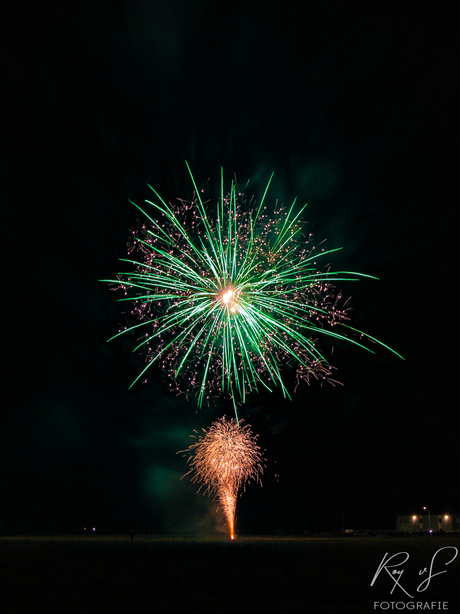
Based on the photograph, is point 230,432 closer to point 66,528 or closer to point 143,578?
point 143,578

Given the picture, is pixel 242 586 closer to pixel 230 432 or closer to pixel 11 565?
pixel 11 565

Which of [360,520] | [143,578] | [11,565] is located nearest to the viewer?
[143,578]

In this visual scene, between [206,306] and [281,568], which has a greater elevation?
[206,306]

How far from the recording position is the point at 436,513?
102 metres

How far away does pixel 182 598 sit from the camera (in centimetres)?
1458

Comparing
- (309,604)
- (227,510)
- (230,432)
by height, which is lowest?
(309,604)

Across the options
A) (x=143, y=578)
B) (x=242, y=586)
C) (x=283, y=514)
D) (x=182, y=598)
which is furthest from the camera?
(x=283, y=514)

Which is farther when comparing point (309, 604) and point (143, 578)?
point (143, 578)

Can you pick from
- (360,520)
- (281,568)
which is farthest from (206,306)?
(360,520)

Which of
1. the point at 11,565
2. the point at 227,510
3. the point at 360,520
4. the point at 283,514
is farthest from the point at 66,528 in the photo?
the point at 11,565

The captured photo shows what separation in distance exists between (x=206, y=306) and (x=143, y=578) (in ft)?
40.1

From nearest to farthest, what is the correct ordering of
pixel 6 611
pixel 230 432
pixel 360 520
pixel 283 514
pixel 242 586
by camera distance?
pixel 6 611, pixel 242 586, pixel 230 432, pixel 360 520, pixel 283 514

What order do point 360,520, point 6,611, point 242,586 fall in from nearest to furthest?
point 6,611 → point 242,586 → point 360,520

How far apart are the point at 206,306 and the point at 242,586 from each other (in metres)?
12.8
